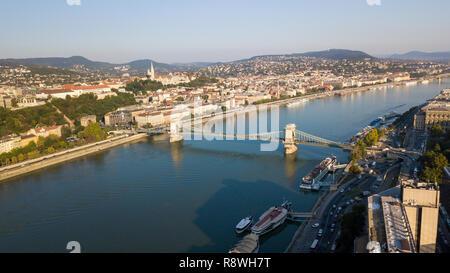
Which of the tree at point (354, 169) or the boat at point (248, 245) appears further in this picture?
the tree at point (354, 169)

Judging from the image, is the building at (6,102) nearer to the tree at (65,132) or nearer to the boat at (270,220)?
the tree at (65,132)

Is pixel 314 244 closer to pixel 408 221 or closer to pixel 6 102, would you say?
pixel 408 221

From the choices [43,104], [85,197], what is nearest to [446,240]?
[85,197]

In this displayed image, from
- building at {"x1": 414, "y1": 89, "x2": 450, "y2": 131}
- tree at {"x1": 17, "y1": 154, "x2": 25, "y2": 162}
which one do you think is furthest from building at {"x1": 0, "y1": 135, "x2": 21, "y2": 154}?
building at {"x1": 414, "y1": 89, "x2": 450, "y2": 131}

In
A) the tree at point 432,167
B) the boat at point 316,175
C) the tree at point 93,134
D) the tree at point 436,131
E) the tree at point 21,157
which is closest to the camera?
the tree at point 432,167

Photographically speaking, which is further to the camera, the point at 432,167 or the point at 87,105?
the point at 87,105

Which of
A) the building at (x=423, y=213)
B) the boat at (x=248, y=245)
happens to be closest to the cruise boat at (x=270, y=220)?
the boat at (x=248, y=245)

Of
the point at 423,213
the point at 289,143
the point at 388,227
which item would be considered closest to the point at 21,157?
the point at 289,143
